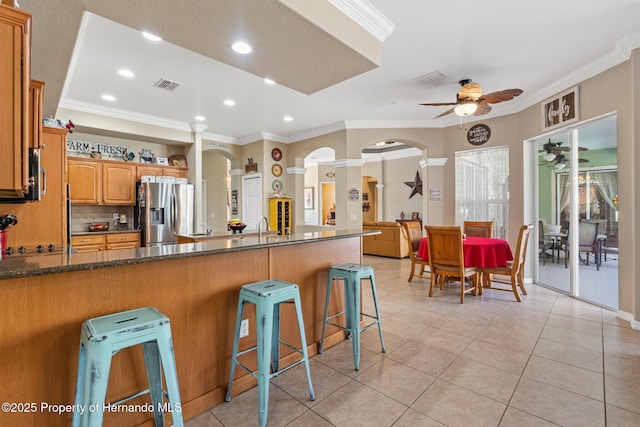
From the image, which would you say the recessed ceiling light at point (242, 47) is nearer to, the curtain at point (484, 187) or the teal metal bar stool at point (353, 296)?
the teal metal bar stool at point (353, 296)

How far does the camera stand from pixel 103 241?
15.9ft

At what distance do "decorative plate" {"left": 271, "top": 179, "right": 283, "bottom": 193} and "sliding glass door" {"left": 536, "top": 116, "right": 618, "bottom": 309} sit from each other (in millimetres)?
4869

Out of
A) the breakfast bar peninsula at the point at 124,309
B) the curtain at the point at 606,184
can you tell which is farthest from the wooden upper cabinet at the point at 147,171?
the curtain at the point at 606,184

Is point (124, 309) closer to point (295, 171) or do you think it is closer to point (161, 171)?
point (161, 171)

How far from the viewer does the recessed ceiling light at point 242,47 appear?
2.29 m

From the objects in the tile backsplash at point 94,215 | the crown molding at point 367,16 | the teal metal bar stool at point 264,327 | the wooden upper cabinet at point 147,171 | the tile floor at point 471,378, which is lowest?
the tile floor at point 471,378

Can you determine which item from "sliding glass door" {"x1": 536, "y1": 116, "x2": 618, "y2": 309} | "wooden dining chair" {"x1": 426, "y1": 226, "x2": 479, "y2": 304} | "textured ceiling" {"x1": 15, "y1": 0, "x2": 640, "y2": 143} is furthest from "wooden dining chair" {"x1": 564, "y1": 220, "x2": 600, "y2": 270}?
"textured ceiling" {"x1": 15, "y1": 0, "x2": 640, "y2": 143}

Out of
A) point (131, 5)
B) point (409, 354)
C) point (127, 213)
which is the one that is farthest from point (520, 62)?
point (127, 213)

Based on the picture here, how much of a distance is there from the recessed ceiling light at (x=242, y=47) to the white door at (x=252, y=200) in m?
4.41

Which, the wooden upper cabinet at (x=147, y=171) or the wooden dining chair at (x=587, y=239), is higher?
the wooden upper cabinet at (x=147, y=171)

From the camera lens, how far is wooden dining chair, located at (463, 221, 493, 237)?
4.83 metres

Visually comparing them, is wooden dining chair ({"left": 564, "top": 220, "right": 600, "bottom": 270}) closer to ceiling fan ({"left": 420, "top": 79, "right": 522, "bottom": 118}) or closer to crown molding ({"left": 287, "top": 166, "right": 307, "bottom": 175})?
ceiling fan ({"left": 420, "top": 79, "right": 522, "bottom": 118})

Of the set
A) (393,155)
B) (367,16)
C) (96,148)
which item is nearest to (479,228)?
(367,16)

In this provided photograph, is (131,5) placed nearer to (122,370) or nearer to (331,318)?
(122,370)
